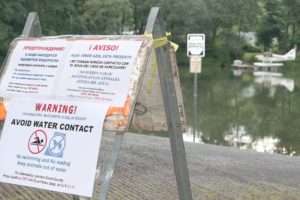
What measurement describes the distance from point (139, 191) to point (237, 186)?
4.13 ft

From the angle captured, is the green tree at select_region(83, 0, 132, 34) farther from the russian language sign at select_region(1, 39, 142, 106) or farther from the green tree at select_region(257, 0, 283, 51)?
the russian language sign at select_region(1, 39, 142, 106)

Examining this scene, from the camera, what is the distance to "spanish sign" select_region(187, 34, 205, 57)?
15.6 meters

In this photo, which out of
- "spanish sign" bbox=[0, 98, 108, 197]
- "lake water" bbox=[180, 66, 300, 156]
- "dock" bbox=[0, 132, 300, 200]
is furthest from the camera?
"lake water" bbox=[180, 66, 300, 156]

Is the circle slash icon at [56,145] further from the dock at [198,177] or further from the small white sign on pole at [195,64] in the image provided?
Result: the small white sign on pole at [195,64]

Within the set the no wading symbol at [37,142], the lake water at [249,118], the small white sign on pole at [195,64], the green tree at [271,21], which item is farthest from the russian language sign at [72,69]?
the green tree at [271,21]

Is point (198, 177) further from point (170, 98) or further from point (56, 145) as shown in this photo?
point (56, 145)

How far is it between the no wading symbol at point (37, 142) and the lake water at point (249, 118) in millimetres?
10449

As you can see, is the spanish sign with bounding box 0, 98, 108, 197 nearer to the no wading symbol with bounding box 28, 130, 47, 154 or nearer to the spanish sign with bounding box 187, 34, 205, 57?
the no wading symbol with bounding box 28, 130, 47, 154

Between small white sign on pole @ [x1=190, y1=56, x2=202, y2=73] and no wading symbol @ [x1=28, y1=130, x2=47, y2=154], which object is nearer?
no wading symbol @ [x1=28, y1=130, x2=47, y2=154]

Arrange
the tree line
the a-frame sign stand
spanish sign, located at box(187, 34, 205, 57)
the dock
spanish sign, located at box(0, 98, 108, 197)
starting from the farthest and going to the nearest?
the tree line
spanish sign, located at box(187, 34, 205, 57)
the dock
the a-frame sign stand
spanish sign, located at box(0, 98, 108, 197)

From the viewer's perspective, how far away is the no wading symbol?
366 cm

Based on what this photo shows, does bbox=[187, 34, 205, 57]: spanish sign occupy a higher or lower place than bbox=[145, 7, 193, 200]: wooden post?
higher

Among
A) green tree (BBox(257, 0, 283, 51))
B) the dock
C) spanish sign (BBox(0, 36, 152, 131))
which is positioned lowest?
the dock

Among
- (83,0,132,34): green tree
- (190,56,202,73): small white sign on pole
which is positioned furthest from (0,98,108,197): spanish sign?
(83,0,132,34): green tree
